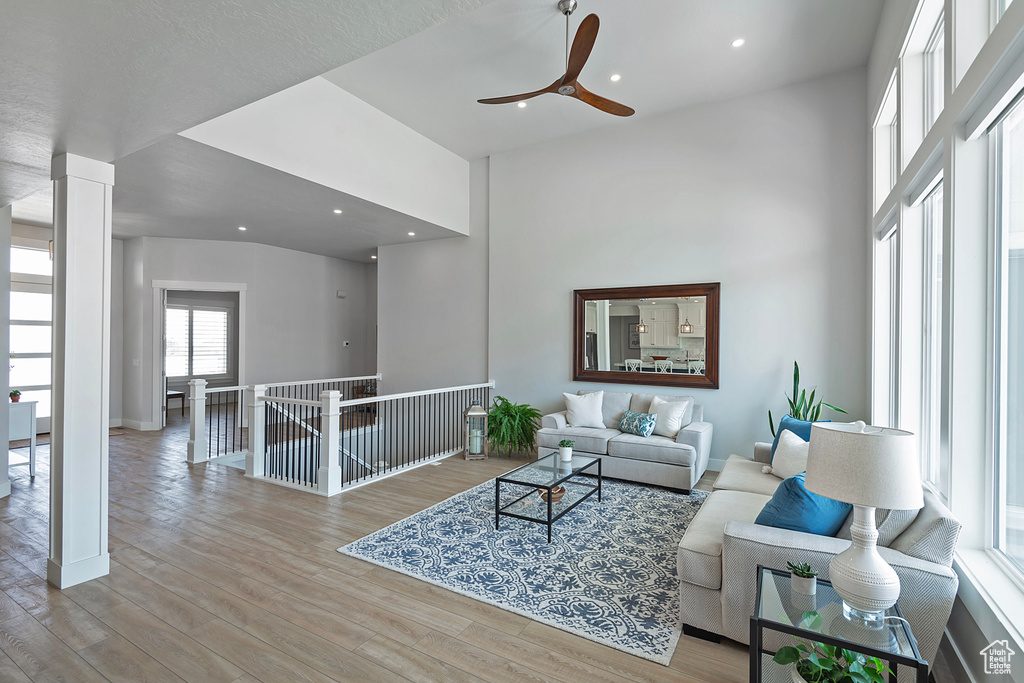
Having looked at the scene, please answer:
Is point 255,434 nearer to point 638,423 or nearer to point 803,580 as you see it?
point 638,423

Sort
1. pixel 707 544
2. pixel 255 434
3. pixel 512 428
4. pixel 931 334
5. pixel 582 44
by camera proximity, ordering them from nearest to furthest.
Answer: pixel 707 544 → pixel 931 334 → pixel 582 44 → pixel 255 434 → pixel 512 428

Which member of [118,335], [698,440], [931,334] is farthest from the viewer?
[118,335]

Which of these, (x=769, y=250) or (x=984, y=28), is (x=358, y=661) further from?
(x=769, y=250)

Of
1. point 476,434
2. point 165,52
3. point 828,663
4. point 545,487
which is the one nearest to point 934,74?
point 828,663

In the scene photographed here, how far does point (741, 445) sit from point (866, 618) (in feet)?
13.0

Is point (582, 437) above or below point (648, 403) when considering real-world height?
below

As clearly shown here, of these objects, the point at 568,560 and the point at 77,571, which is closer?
the point at 77,571

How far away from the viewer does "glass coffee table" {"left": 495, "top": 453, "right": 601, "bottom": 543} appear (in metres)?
3.64

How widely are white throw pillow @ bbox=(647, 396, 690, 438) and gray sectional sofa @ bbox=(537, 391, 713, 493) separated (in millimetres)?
81

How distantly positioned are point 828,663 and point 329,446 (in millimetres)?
4048

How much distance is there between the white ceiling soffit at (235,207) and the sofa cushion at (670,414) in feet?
12.8

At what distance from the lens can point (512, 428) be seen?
6035 mm

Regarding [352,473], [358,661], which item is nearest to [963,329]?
[358,661]

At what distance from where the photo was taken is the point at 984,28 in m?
2.10
